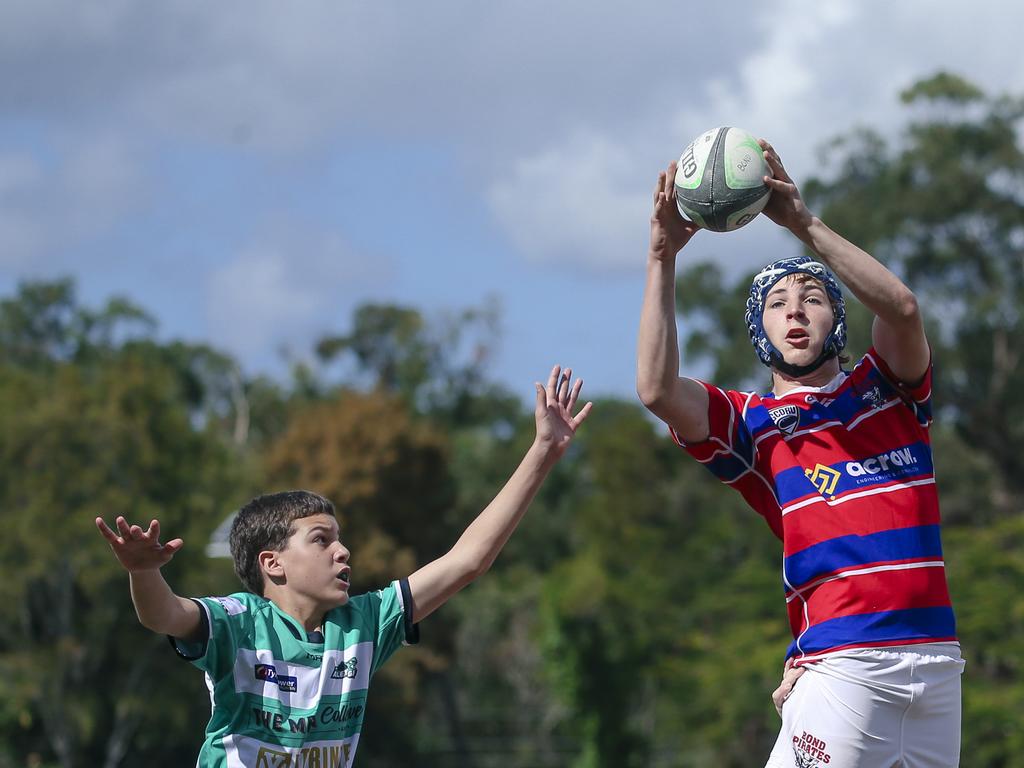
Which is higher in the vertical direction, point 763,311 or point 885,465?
point 763,311

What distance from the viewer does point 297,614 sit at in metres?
5.38

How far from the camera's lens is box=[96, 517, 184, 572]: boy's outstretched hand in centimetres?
466

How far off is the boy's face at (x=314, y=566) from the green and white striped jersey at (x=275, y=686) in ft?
0.38

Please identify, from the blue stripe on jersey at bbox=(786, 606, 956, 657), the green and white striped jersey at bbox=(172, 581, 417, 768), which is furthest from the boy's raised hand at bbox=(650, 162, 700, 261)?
the green and white striped jersey at bbox=(172, 581, 417, 768)

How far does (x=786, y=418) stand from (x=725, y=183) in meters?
0.96

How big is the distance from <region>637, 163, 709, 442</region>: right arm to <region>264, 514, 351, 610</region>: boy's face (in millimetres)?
1344

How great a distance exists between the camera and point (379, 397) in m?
47.0

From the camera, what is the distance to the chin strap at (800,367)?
5573 millimetres

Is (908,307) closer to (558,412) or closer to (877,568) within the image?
(877,568)

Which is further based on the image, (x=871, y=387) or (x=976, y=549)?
(x=976, y=549)

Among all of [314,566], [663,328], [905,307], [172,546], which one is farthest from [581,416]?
[172,546]

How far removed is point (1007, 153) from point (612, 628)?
21369mm

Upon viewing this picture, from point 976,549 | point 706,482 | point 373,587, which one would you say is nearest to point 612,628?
point 706,482

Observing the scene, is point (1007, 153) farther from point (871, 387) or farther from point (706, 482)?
point (871, 387)
